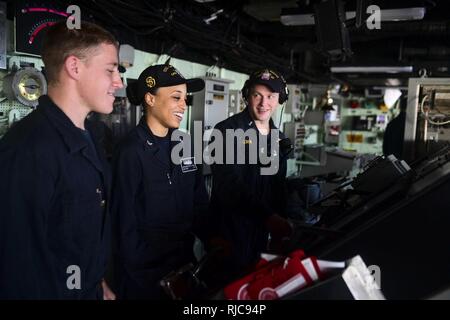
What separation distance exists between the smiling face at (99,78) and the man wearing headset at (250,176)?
1.00m

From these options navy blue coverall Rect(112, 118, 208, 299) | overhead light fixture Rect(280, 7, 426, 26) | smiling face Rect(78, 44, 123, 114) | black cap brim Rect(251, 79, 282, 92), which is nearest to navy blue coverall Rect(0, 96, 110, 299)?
smiling face Rect(78, 44, 123, 114)

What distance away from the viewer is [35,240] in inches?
47.4

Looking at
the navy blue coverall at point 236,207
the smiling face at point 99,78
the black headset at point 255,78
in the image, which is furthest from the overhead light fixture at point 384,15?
the smiling face at point 99,78

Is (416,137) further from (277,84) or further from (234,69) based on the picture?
(234,69)

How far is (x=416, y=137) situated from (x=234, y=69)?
3007mm

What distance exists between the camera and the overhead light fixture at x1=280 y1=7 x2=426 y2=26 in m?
2.80

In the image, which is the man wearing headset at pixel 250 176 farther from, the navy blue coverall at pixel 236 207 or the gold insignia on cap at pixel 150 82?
the gold insignia on cap at pixel 150 82

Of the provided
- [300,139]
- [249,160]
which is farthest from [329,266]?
[300,139]

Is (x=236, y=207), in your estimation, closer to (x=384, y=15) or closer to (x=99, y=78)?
(x=99, y=78)

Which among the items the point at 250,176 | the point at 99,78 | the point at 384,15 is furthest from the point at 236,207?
the point at 384,15

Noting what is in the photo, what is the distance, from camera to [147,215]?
5.96 ft

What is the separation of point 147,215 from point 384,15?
219 centimetres

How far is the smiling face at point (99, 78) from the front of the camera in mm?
1357

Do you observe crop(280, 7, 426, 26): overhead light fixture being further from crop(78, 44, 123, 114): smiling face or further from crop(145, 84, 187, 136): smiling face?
crop(78, 44, 123, 114): smiling face
